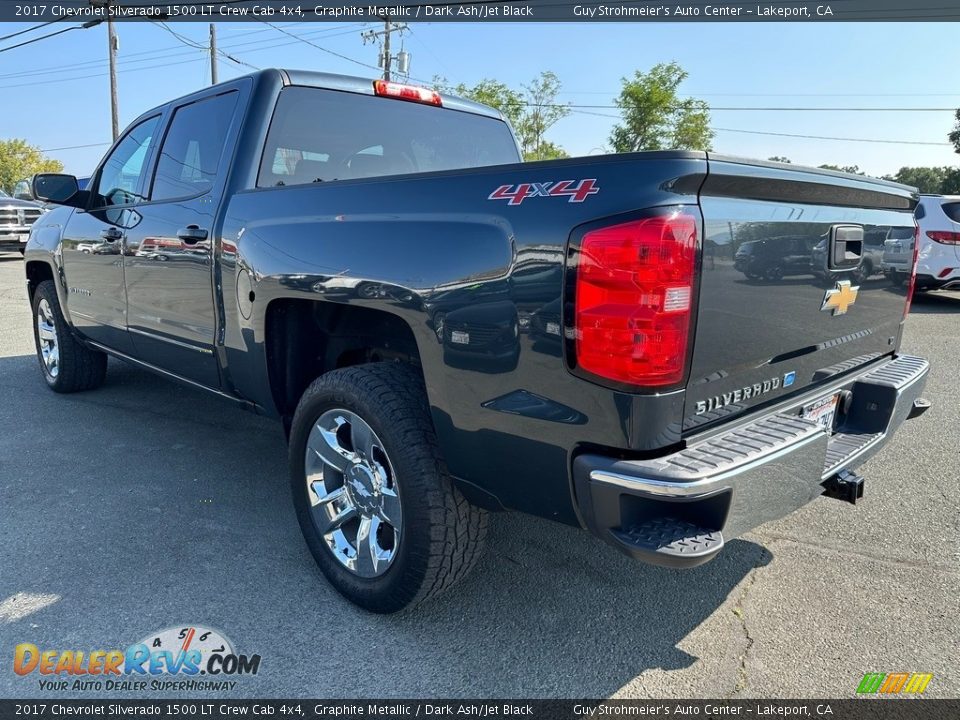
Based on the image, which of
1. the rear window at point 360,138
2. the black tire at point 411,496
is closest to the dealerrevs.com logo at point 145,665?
the black tire at point 411,496

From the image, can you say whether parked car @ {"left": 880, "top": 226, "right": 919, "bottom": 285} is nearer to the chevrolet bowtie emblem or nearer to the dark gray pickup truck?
the dark gray pickup truck

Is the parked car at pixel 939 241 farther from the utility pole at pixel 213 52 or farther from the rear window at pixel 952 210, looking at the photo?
the utility pole at pixel 213 52

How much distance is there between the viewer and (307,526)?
2738mm

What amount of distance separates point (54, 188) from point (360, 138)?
7.22ft

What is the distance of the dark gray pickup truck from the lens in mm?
1756

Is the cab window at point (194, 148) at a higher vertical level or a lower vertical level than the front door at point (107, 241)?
higher

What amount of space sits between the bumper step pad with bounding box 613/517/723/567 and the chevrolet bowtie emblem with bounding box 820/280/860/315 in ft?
3.23

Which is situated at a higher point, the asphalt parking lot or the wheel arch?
the wheel arch

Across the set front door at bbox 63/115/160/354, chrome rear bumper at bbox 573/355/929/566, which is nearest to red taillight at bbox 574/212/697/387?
chrome rear bumper at bbox 573/355/929/566

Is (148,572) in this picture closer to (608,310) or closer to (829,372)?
(608,310)

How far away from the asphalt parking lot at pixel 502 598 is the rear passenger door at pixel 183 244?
74 centimetres

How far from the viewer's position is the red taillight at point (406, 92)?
3.61 m

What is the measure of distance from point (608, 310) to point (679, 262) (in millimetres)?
211

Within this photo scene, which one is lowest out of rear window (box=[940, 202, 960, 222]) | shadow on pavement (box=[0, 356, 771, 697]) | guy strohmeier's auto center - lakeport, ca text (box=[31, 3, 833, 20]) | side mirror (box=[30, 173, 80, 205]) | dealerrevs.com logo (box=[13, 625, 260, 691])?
dealerrevs.com logo (box=[13, 625, 260, 691])
